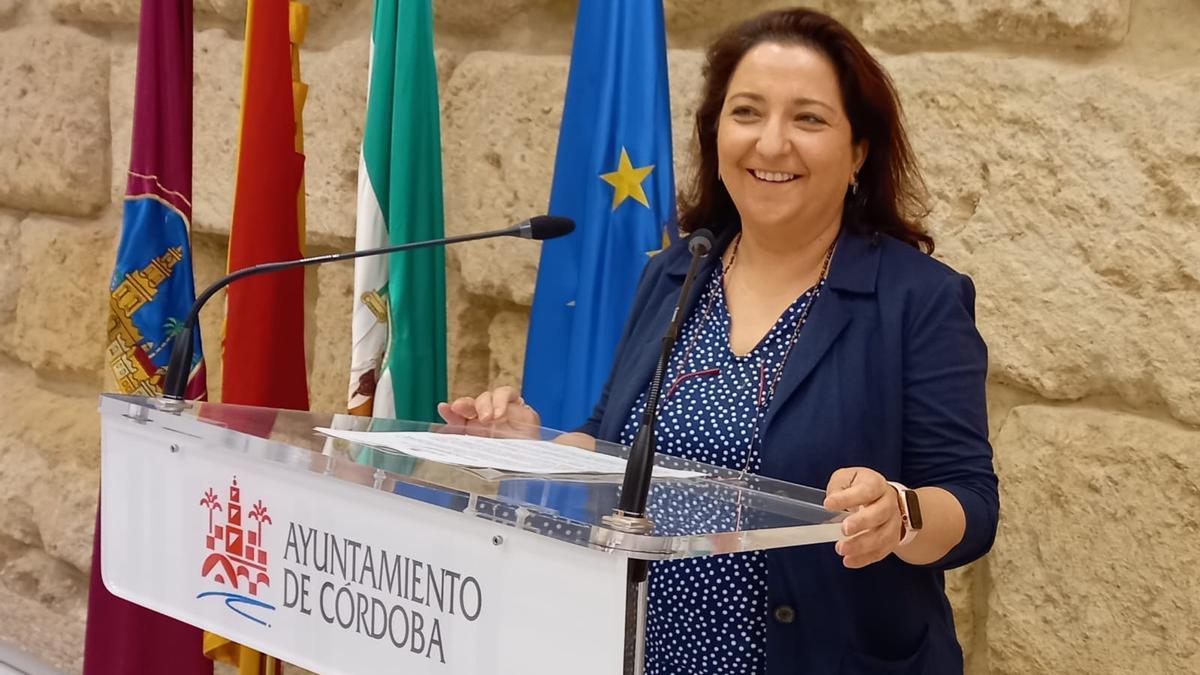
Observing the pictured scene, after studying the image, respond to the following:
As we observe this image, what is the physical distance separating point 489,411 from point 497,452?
0.28 meters

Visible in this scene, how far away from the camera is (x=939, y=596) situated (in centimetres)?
146

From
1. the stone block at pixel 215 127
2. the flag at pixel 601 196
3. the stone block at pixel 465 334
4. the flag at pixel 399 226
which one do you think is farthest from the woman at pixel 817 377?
the stone block at pixel 215 127

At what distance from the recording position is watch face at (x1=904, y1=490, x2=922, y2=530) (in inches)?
45.1

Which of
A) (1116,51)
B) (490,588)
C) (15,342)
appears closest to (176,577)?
(490,588)

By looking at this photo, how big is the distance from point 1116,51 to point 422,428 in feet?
3.42

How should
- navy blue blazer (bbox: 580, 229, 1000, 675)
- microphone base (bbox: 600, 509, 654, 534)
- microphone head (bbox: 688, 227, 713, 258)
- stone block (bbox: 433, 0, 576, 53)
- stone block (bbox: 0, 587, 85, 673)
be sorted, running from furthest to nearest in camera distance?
stone block (bbox: 0, 587, 85, 673)
stone block (bbox: 433, 0, 576, 53)
navy blue blazer (bbox: 580, 229, 1000, 675)
microphone head (bbox: 688, 227, 713, 258)
microphone base (bbox: 600, 509, 654, 534)

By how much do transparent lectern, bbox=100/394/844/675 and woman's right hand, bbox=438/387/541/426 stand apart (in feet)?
0.33

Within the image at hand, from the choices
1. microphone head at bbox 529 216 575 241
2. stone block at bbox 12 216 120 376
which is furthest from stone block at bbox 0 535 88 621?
microphone head at bbox 529 216 575 241

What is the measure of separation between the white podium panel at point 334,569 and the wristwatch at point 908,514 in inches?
12.6

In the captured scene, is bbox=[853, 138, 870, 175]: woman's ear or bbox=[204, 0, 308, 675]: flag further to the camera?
bbox=[204, 0, 308, 675]: flag

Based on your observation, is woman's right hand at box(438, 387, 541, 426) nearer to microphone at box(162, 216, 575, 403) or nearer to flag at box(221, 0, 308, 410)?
microphone at box(162, 216, 575, 403)

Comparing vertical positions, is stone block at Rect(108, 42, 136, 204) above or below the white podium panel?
above

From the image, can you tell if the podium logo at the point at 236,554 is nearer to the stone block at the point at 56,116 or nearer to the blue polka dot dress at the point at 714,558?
the blue polka dot dress at the point at 714,558

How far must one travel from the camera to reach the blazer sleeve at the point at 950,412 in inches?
53.5
